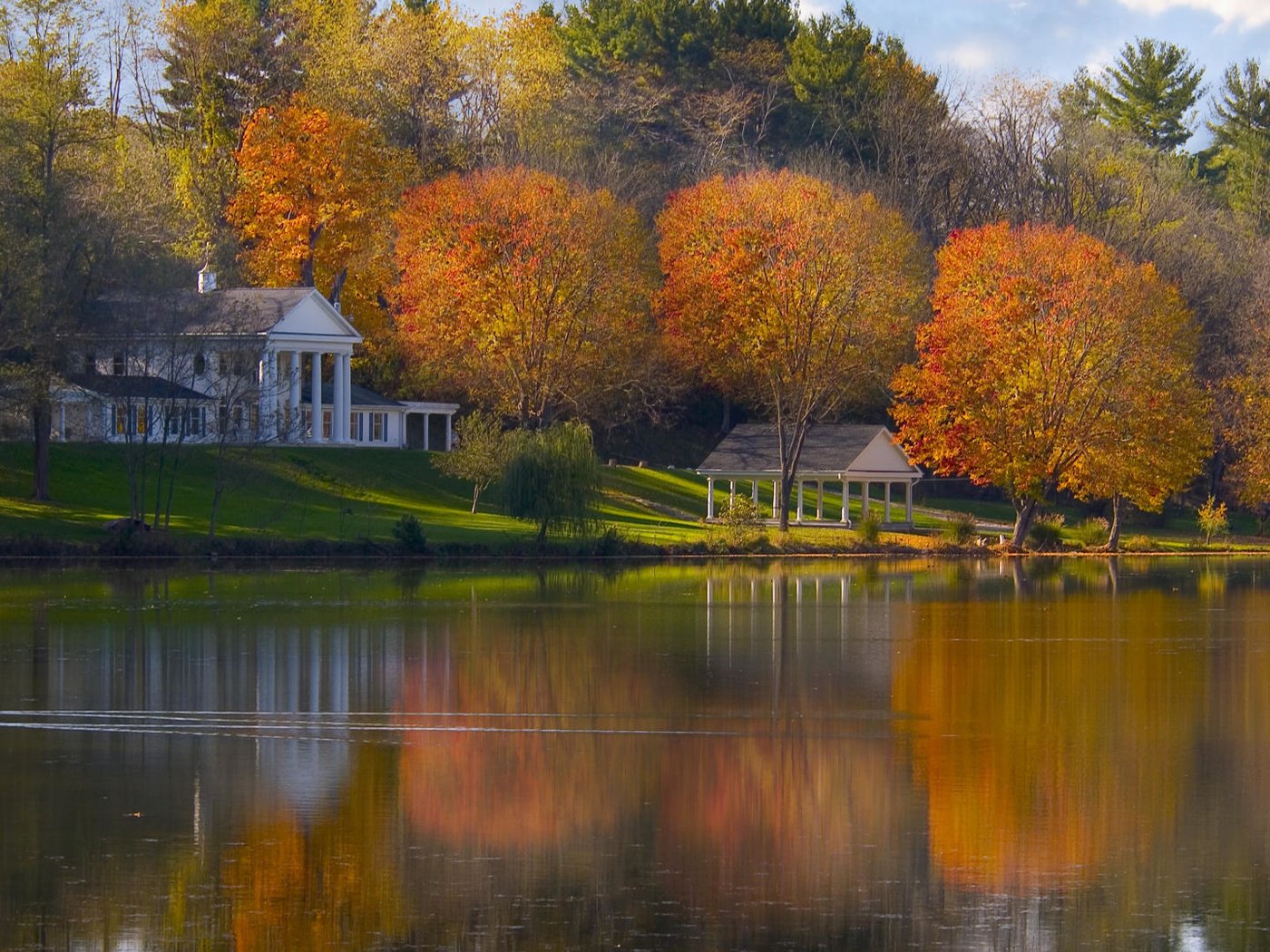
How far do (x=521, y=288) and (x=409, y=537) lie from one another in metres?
21.5

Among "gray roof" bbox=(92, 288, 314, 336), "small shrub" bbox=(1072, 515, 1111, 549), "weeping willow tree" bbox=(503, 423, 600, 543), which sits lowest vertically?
"small shrub" bbox=(1072, 515, 1111, 549)

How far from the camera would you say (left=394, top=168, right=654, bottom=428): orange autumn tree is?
256ft

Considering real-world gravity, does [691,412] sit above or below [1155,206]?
below

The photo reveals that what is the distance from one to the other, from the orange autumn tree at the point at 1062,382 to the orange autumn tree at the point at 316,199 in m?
27.9

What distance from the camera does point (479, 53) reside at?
9262 cm

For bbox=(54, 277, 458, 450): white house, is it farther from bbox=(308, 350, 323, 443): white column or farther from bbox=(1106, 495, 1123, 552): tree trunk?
bbox=(1106, 495, 1123, 552): tree trunk

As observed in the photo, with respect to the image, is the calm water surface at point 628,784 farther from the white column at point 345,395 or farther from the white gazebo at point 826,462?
the white column at point 345,395

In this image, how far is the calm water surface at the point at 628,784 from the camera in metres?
14.2

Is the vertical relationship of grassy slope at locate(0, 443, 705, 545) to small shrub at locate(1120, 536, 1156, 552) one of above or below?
above

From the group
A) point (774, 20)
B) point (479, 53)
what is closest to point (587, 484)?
point (479, 53)

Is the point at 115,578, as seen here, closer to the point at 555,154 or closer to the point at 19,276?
the point at 19,276

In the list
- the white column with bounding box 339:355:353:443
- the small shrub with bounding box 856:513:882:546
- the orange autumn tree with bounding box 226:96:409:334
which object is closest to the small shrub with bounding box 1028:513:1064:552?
the small shrub with bounding box 856:513:882:546

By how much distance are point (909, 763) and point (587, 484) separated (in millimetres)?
39928

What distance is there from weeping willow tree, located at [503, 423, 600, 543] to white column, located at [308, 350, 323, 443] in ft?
76.2
